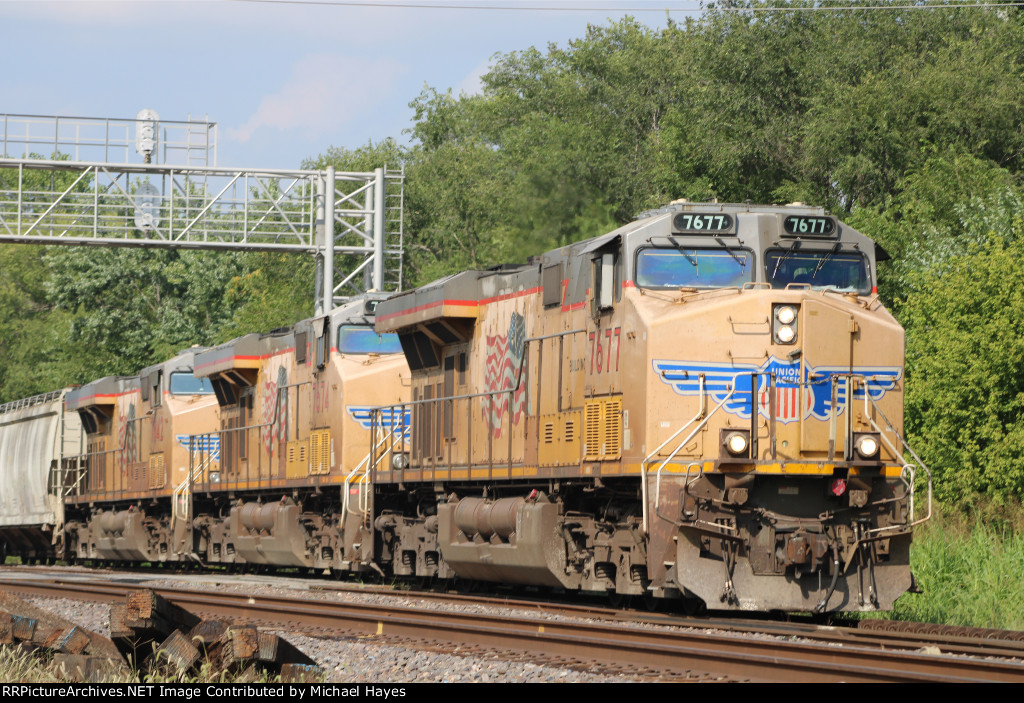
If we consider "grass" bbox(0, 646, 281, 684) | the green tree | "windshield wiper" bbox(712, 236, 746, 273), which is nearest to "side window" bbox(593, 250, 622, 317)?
"windshield wiper" bbox(712, 236, 746, 273)

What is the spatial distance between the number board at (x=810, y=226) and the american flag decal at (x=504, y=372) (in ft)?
11.8

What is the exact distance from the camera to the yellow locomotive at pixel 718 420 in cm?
1245

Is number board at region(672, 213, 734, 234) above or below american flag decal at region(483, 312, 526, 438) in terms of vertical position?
above

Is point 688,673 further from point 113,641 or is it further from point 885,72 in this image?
point 885,72

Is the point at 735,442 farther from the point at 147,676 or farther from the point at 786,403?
the point at 147,676

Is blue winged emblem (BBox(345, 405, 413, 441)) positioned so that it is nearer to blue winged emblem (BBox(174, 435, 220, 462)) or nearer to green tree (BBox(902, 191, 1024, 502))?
blue winged emblem (BBox(174, 435, 220, 462))

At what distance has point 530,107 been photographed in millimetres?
61812

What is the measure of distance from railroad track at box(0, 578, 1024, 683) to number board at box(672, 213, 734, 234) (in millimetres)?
3728

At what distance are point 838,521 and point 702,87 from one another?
87.0 feet

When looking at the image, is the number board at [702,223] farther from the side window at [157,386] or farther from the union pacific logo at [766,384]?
the side window at [157,386]

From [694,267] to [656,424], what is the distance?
65.6 inches

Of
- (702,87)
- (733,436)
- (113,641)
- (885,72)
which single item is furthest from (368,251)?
(113,641)

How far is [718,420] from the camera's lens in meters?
12.8

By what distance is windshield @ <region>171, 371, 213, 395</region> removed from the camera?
28.1 m
